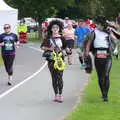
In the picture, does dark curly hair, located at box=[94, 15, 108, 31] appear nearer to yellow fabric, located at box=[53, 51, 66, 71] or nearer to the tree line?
yellow fabric, located at box=[53, 51, 66, 71]

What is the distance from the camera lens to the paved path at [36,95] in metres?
11.9

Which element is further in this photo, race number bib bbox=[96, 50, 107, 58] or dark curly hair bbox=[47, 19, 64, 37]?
dark curly hair bbox=[47, 19, 64, 37]

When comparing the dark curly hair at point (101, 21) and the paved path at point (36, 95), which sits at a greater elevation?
the dark curly hair at point (101, 21)

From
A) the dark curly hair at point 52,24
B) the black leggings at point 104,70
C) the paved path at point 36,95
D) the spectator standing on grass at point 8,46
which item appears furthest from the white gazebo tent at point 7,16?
the black leggings at point 104,70

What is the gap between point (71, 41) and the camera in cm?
2539

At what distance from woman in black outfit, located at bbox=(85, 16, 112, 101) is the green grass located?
444 millimetres

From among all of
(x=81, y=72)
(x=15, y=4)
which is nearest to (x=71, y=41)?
(x=81, y=72)

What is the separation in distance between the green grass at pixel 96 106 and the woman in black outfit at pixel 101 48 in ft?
1.46

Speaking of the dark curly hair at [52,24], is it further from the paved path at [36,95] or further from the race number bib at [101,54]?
the paved path at [36,95]

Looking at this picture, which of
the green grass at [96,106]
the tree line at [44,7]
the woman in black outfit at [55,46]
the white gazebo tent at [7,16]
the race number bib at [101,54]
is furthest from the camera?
the tree line at [44,7]

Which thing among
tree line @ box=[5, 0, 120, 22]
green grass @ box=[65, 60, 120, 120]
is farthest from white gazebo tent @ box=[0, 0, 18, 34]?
green grass @ box=[65, 60, 120, 120]

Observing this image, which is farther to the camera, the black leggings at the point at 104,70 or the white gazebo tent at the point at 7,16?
the white gazebo tent at the point at 7,16

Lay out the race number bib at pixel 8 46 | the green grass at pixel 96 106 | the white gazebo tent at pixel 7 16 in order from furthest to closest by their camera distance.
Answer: the white gazebo tent at pixel 7 16 < the race number bib at pixel 8 46 < the green grass at pixel 96 106

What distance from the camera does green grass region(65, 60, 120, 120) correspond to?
11165 millimetres
